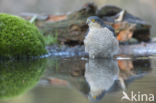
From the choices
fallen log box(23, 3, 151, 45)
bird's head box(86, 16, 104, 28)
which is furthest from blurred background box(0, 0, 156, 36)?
bird's head box(86, 16, 104, 28)

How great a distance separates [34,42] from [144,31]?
5.69m

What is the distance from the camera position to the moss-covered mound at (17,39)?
7426mm

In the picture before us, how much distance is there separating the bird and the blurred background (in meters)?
16.5

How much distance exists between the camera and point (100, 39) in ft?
22.0

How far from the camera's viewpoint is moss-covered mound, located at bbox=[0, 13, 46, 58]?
24.4ft

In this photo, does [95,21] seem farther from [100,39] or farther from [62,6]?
[62,6]

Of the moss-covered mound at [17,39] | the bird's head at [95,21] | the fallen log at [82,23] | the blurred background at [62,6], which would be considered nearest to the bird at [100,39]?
the bird's head at [95,21]

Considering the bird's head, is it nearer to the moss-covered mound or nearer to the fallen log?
the moss-covered mound

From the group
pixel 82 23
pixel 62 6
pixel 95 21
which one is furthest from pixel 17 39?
pixel 62 6

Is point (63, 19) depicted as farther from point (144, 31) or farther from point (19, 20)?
point (144, 31)

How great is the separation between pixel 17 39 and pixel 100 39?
2407 millimetres

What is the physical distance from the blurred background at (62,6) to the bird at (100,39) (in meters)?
16.5

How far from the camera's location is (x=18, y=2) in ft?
83.4

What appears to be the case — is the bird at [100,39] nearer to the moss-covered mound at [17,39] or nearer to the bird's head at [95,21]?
the bird's head at [95,21]
